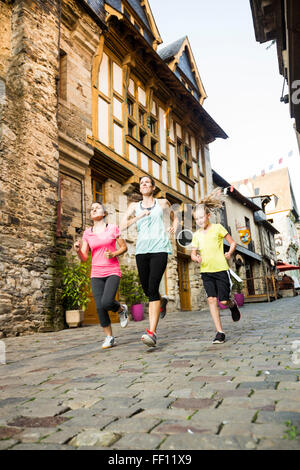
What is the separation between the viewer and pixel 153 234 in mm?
4004

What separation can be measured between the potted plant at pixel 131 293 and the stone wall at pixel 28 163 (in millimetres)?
2722

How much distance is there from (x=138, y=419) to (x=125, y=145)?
9354 mm

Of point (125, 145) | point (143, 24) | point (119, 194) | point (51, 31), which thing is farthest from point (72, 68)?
point (143, 24)

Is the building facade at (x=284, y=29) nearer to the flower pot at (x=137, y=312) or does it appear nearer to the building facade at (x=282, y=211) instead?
the flower pot at (x=137, y=312)

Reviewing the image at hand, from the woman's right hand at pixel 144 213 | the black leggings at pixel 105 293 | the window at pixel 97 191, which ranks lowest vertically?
the black leggings at pixel 105 293

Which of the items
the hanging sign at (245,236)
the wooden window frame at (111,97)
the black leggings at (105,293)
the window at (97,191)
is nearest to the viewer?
the black leggings at (105,293)

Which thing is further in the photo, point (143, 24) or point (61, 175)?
point (143, 24)

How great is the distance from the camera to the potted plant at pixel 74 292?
708cm

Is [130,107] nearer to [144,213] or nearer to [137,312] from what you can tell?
[137,312]

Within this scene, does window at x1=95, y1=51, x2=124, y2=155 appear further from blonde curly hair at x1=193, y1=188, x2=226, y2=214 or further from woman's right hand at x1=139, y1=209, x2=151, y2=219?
woman's right hand at x1=139, y1=209, x2=151, y2=219

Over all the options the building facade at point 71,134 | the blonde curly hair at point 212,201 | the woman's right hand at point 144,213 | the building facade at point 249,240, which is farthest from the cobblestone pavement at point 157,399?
the building facade at point 249,240
